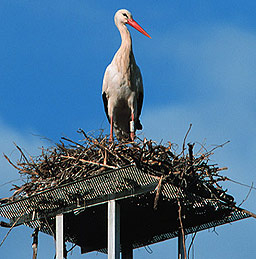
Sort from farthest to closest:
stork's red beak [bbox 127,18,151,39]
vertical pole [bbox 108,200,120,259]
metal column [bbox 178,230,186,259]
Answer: stork's red beak [bbox 127,18,151,39], metal column [bbox 178,230,186,259], vertical pole [bbox 108,200,120,259]

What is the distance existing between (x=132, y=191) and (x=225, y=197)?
1085mm

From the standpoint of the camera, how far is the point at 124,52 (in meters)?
12.0

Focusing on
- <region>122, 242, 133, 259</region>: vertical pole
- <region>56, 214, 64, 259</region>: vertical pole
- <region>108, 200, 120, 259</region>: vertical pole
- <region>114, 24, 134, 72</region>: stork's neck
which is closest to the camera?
<region>108, 200, 120, 259</region>: vertical pole

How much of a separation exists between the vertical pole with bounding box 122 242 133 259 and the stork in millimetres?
2014

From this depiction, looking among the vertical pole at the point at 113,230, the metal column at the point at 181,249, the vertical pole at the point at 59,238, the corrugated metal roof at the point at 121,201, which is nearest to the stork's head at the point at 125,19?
the corrugated metal roof at the point at 121,201

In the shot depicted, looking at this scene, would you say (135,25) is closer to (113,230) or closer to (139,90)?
(139,90)

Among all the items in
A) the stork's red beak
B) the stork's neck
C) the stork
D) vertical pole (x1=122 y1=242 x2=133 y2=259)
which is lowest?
vertical pole (x1=122 y1=242 x2=133 y2=259)

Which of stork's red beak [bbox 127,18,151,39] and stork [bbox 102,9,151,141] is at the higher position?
stork's red beak [bbox 127,18,151,39]

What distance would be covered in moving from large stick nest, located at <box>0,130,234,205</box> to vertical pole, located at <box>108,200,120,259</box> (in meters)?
0.42

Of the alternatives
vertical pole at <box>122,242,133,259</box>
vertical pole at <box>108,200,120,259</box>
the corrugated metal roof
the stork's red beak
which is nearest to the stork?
the stork's red beak

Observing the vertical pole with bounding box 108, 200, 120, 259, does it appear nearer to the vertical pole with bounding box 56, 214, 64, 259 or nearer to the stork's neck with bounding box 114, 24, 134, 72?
the vertical pole with bounding box 56, 214, 64, 259

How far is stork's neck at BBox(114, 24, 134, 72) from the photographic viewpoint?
38.9 feet

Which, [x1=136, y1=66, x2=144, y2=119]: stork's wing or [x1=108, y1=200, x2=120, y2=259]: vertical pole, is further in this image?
[x1=136, y1=66, x2=144, y2=119]: stork's wing

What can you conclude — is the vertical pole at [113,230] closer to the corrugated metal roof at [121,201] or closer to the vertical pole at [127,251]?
the corrugated metal roof at [121,201]
